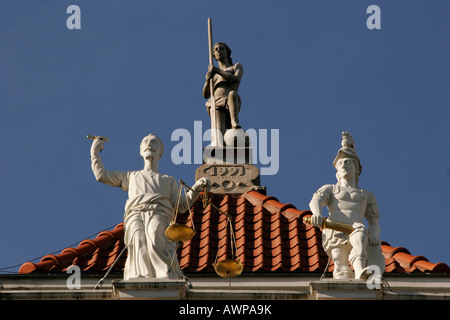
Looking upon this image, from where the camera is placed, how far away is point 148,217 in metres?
23.7

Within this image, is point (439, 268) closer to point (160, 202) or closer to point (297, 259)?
point (297, 259)

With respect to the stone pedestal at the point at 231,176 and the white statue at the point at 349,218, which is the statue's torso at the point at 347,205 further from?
the stone pedestal at the point at 231,176

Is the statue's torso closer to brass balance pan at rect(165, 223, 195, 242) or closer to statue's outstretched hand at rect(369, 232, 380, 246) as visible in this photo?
statue's outstretched hand at rect(369, 232, 380, 246)

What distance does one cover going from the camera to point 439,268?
26.6 meters

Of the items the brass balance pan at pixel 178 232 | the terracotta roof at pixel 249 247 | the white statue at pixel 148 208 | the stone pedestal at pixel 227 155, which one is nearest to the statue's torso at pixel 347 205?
the white statue at pixel 148 208

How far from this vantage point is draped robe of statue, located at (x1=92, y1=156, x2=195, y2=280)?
2333 cm

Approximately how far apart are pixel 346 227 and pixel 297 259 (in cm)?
383

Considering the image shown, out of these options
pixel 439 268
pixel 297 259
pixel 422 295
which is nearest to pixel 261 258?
pixel 297 259

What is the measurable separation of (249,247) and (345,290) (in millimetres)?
5586

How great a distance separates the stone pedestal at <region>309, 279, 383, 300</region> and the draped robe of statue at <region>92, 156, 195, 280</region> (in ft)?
7.27

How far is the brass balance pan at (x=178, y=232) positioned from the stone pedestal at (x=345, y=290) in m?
1.97

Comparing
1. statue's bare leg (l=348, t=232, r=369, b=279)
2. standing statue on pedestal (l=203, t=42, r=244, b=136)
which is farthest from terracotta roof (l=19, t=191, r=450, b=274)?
statue's bare leg (l=348, t=232, r=369, b=279)

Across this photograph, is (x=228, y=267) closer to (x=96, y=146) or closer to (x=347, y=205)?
(x=347, y=205)
